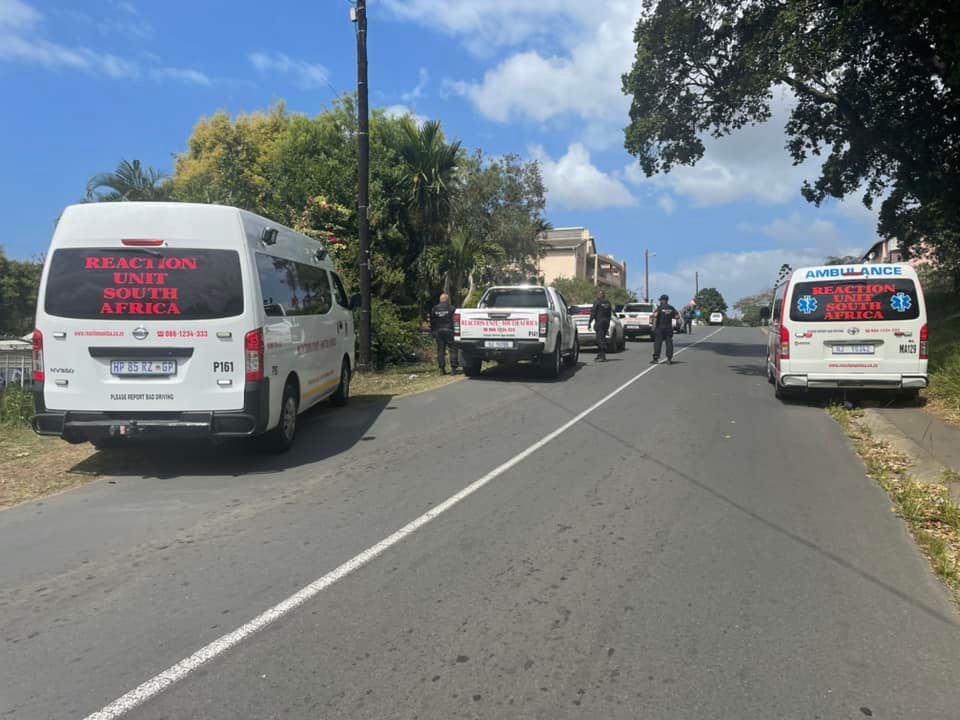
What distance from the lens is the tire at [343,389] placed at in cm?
1110

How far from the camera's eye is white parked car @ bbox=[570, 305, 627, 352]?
22406mm

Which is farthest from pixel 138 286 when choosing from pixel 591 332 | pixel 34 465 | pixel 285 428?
pixel 591 332

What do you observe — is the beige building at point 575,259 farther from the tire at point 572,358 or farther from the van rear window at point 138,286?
the van rear window at point 138,286

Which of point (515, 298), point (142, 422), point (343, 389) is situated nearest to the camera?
point (142, 422)

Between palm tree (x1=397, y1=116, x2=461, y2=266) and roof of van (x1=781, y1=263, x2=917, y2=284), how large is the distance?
11509 millimetres

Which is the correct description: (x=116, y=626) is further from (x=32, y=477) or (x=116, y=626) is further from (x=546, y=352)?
(x=546, y=352)

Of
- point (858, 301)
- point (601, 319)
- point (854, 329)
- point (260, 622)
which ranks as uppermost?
point (858, 301)

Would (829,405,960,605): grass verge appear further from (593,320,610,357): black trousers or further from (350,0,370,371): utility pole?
(593,320,610,357): black trousers

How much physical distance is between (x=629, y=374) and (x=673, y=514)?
417 inches

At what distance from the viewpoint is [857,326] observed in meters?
10.5

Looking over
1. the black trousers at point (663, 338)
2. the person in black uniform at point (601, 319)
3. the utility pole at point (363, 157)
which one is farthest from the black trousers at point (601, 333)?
the utility pole at point (363, 157)

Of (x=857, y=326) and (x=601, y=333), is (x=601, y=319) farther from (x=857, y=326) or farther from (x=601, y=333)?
(x=857, y=326)

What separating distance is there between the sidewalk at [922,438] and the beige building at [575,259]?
53.9 meters

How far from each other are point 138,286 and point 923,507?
23.6 ft
